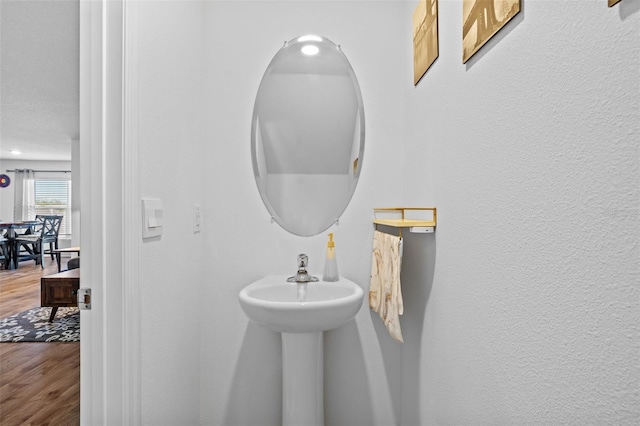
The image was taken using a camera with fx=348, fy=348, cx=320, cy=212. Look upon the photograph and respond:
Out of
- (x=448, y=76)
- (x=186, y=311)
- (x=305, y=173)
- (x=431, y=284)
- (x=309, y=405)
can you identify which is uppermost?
(x=448, y=76)

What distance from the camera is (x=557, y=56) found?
1.95 ft

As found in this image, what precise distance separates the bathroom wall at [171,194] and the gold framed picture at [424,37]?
870 mm

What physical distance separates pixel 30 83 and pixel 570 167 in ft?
12.6

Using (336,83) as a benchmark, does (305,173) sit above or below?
below

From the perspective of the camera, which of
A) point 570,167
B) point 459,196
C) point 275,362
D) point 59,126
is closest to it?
point 570,167

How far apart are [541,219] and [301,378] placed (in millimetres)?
1061

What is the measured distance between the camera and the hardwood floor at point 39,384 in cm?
191

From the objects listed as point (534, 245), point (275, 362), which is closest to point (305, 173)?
point (275, 362)

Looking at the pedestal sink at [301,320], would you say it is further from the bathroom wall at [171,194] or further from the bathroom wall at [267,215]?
the bathroom wall at [171,194]

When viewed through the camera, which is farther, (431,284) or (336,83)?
(336,83)

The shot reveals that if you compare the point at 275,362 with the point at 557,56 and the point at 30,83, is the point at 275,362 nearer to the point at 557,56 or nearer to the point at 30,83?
the point at 557,56

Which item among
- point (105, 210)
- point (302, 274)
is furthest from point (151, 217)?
point (302, 274)

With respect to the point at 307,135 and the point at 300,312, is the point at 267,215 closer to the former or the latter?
the point at 307,135

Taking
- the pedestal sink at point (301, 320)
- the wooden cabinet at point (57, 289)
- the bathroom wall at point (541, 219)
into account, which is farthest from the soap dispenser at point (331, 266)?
the wooden cabinet at point (57, 289)
